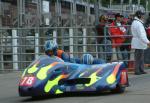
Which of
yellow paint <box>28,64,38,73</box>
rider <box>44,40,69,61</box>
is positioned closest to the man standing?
rider <box>44,40,69,61</box>

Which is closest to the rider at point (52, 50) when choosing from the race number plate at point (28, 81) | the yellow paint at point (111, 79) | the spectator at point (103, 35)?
the race number plate at point (28, 81)

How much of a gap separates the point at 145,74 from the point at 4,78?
4.17 m

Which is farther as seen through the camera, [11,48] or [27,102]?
[11,48]

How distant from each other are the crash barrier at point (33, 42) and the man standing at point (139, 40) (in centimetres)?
214

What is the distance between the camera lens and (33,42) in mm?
17156

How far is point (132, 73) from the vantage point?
48.0 feet

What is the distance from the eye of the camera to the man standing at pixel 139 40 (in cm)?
1347

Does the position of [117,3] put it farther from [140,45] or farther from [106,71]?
[106,71]

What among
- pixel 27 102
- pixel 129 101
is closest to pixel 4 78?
pixel 27 102

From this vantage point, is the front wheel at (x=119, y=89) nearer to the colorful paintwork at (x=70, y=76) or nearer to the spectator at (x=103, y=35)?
the colorful paintwork at (x=70, y=76)

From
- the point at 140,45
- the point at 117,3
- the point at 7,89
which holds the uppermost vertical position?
the point at 117,3

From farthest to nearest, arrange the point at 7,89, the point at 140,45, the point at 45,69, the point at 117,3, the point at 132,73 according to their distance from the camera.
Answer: the point at 117,3 < the point at 132,73 < the point at 140,45 < the point at 7,89 < the point at 45,69

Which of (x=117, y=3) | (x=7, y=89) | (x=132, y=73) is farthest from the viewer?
(x=117, y=3)

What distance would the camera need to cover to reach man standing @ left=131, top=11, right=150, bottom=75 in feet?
44.2
